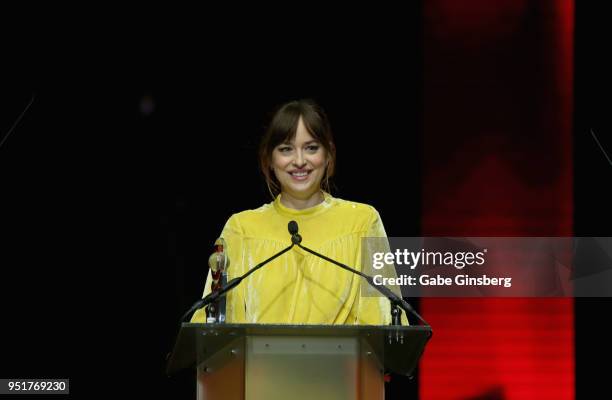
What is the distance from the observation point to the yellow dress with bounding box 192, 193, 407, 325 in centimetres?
294

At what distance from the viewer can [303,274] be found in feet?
9.74

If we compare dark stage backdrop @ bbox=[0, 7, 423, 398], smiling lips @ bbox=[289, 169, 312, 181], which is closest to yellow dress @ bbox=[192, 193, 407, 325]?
smiling lips @ bbox=[289, 169, 312, 181]

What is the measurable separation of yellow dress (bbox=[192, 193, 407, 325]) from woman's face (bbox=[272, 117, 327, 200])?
0.09 meters

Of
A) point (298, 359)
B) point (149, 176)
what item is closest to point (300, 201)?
point (298, 359)

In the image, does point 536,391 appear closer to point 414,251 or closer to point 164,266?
point 414,251

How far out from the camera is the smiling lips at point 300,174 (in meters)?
3.02

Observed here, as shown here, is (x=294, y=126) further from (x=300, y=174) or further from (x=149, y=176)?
(x=149, y=176)

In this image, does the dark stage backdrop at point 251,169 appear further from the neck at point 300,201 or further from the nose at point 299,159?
the nose at point 299,159

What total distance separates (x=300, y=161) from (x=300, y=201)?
161 millimetres

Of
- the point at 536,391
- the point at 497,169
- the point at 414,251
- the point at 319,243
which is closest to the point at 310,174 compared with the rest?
the point at 319,243

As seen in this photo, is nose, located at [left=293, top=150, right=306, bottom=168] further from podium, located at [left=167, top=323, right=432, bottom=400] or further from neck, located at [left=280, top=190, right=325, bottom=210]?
podium, located at [left=167, top=323, right=432, bottom=400]

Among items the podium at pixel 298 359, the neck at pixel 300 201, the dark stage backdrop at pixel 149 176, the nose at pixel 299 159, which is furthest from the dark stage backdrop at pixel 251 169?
the podium at pixel 298 359

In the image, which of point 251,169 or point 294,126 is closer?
point 294,126

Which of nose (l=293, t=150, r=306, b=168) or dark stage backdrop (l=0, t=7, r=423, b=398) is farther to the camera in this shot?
dark stage backdrop (l=0, t=7, r=423, b=398)
